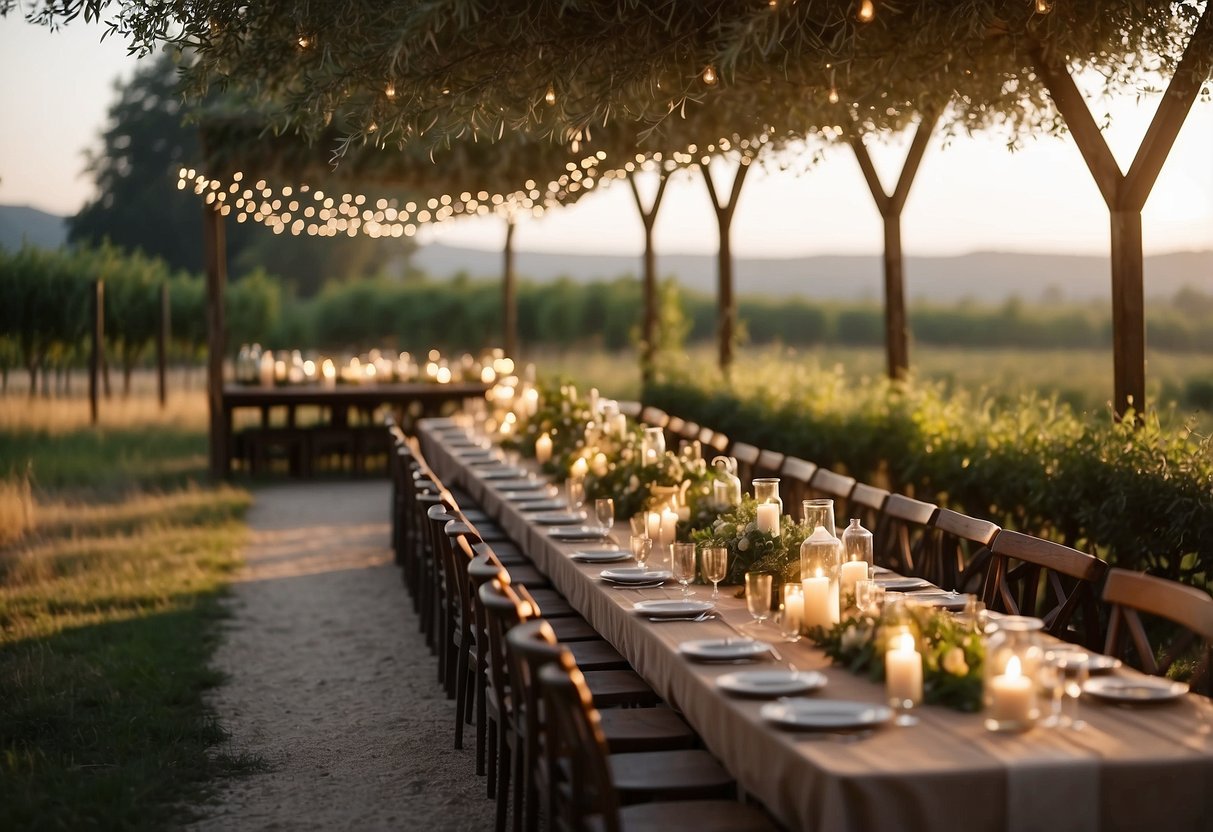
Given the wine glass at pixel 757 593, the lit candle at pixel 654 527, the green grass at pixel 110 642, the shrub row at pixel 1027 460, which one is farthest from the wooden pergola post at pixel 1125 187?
the green grass at pixel 110 642

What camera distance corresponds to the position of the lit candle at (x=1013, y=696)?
11.2ft

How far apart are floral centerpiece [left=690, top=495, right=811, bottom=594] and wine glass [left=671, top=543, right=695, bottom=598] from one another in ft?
0.68

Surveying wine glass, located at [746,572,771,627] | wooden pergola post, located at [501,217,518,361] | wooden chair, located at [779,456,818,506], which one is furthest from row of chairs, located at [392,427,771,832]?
wooden pergola post, located at [501,217,518,361]

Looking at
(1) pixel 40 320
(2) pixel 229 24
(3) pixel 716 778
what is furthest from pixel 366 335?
(3) pixel 716 778

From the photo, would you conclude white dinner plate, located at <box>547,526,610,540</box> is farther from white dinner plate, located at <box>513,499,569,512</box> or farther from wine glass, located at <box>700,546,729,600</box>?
wine glass, located at <box>700,546,729,600</box>

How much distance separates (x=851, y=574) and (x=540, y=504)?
3301mm

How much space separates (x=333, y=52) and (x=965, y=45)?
2.93 m

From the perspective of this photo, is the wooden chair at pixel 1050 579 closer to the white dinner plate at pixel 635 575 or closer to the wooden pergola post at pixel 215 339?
the white dinner plate at pixel 635 575

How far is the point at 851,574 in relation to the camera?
4.69 meters

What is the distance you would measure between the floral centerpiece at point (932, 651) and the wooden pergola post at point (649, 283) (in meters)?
11.3

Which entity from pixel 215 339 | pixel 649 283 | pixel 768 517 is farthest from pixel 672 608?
pixel 649 283

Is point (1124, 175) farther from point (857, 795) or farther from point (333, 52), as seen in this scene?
point (857, 795)

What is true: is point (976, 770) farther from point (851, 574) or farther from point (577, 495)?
point (577, 495)

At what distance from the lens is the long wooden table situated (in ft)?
51.5
